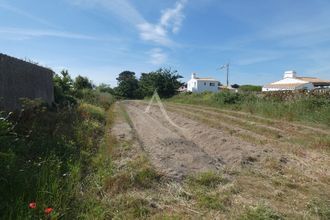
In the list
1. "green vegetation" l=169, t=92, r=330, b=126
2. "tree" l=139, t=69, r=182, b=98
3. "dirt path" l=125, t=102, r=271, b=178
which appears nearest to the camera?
"dirt path" l=125, t=102, r=271, b=178

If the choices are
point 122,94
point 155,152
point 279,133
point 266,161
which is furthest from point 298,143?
point 122,94

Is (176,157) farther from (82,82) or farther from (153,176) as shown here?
(82,82)

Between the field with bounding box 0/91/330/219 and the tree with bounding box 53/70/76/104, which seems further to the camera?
the tree with bounding box 53/70/76/104

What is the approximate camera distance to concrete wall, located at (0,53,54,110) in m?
7.91

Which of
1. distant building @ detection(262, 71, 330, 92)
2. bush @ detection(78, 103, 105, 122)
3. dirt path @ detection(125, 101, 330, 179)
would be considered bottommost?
dirt path @ detection(125, 101, 330, 179)

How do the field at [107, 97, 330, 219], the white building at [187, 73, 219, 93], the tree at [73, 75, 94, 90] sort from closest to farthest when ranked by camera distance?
the field at [107, 97, 330, 219] → the tree at [73, 75, 94, 90] → the white building at [187, 73, 219, 93]

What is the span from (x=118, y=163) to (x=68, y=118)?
14.7ft

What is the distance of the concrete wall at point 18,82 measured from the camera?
791cm

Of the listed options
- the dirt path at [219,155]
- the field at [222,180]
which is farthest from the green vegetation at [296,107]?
the field at [222,180]

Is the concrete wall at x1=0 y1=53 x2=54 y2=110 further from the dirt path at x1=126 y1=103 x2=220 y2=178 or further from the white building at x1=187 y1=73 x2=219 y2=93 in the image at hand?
the white building at x1=187 y1=73 x2=219 y2=93

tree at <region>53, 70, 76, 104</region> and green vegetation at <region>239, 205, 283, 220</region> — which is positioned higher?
tree at <region>53, 70, 76, 104</region>

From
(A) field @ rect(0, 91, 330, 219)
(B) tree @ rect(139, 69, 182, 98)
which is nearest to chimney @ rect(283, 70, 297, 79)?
(B) tree @ rect(139, 69, 182, 98)

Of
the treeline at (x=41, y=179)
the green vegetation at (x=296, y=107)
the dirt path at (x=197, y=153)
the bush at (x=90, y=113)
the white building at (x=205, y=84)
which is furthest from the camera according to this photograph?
the white building at (x=205, y=84)

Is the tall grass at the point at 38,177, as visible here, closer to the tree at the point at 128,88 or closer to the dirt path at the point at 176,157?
the dirt path at the point at 176,157
